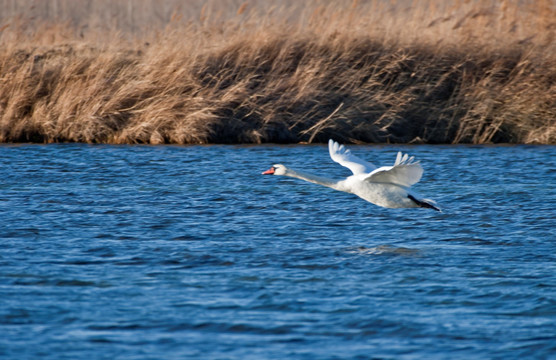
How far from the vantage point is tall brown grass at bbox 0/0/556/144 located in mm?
14773

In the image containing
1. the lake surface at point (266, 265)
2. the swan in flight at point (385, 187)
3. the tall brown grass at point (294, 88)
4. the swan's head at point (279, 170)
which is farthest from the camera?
the tall brown grass at point (294, 88)

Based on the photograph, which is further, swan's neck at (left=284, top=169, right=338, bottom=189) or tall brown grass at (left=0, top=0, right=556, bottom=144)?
tall brown grass at (left=0, top=0, right=556, bottom=144)

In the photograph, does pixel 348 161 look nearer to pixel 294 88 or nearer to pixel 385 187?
pixel 385 187

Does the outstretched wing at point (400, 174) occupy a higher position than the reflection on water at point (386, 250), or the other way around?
the outstretched wing at point (400, 174)

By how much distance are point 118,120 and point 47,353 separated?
9.41 m

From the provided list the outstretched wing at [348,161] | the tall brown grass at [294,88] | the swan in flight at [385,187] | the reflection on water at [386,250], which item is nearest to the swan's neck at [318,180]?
the swan in flight at [385,187]

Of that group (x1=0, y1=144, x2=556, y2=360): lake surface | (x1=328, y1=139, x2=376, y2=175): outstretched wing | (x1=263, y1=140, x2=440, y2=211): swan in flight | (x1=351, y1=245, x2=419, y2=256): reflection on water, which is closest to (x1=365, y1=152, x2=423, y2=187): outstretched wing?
(x1=263, y1=140, x2=440, y2=211): swan in flight

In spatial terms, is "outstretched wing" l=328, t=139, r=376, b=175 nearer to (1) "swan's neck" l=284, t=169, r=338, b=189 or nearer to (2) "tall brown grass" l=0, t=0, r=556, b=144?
(1) "swan's neck" l=284, t=169, r=338, b=189

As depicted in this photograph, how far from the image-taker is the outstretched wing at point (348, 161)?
9.52m

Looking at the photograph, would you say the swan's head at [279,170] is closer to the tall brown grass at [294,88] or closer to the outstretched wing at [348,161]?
the outstretched wing at [348,161]

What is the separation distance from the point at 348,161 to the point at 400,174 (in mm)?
998

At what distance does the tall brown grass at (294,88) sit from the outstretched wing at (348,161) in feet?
15.2

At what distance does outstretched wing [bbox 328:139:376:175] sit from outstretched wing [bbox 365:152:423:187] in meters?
0.40

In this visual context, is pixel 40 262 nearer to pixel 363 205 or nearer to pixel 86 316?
pixel 86 316
